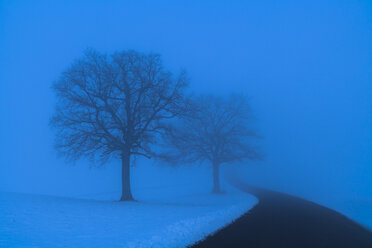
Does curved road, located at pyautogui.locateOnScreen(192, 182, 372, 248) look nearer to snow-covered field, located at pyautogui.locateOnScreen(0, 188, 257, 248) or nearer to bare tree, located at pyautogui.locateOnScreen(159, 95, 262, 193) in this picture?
snow-covered field, located at pyautogui.locateOnScreen(0, 188, 257, 248)

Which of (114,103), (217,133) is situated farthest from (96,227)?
(217,133)

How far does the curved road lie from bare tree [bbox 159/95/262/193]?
19883 millimetres

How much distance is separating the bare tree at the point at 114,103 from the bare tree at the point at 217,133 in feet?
34.3

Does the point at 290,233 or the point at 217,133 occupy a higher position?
the point at 217,133

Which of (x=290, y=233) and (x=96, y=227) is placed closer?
(x=290, y=233)

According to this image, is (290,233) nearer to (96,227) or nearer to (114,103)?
(96,227)

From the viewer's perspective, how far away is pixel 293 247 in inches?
409

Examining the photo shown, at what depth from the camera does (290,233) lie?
503 inches

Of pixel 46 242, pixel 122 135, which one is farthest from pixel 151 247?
pixel 122 135

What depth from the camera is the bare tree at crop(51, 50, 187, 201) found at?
25.2 meters

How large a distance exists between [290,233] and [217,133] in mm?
25858

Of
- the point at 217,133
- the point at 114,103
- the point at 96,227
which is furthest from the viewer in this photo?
the point at 217,133

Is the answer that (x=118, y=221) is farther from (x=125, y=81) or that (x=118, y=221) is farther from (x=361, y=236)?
(x=125, y=81)

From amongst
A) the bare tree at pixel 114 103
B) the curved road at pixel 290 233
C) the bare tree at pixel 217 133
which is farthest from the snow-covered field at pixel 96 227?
→ the bare tree at pixel 217 133
